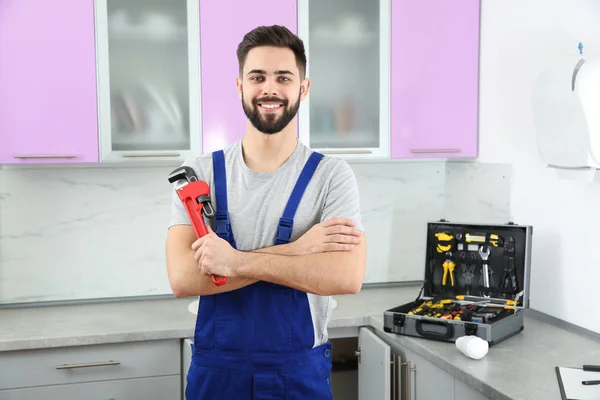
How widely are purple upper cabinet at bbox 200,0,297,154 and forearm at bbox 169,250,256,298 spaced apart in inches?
36.8

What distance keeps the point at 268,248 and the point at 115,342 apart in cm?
92

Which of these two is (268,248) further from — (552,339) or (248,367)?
(552,339)

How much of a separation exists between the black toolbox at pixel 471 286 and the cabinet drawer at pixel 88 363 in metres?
0.80

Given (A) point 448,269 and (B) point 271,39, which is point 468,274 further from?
(B) point 271,39

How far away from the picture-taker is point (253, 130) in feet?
6.01

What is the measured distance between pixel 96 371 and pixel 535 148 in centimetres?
180

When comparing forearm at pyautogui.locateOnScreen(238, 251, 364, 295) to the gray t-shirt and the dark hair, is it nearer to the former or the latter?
the gray t-shirt

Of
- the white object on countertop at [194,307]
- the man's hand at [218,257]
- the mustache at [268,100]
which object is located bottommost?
the white object on countertop at [194,307]

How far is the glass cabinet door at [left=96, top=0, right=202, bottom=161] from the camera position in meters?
2.54

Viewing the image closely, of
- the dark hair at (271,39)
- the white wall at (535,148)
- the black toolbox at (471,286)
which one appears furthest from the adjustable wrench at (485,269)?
the dark hair at (271,39)

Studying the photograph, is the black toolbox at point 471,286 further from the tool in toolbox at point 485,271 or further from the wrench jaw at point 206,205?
the wrench jaw at point 206,205

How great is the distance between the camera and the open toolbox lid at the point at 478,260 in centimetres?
242

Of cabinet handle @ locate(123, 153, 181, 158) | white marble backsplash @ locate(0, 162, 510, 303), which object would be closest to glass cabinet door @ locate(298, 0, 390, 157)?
white marble backsplash @ locate(0, 162, 510, 303)

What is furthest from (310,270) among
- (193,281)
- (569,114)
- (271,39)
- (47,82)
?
(47,82)
